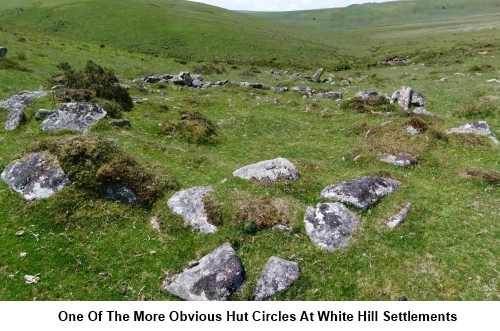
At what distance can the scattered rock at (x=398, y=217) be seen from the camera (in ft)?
43.8

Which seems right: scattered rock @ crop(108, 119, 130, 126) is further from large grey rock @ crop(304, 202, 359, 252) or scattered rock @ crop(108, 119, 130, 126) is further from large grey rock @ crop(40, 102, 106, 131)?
large grey rock @ crop(304, 202, 359, 252)

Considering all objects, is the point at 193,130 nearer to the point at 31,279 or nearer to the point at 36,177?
the point at 36,177

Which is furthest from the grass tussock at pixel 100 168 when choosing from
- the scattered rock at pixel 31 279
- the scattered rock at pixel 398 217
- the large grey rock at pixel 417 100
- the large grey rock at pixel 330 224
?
the large grey rock at pixel 417 100

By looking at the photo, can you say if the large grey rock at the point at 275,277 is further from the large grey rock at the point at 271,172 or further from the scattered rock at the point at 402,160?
the scattered rock at the point at 402,160

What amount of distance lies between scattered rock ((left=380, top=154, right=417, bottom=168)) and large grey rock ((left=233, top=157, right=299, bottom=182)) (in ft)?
21.8

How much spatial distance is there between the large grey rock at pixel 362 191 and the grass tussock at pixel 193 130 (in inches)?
456

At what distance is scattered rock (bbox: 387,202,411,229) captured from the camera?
525 inches

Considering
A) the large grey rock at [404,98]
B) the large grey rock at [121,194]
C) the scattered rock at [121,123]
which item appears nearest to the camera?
the large grey rock at [121,194]

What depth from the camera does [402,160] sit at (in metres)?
18.8

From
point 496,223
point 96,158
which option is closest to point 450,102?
point 496,223

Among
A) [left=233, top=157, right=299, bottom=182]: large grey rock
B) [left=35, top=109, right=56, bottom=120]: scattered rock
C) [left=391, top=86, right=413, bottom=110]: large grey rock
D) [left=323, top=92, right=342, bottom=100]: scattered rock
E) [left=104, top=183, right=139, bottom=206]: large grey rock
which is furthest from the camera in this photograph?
[left=323, top=92, right=342, bottom=100]: scattered rock

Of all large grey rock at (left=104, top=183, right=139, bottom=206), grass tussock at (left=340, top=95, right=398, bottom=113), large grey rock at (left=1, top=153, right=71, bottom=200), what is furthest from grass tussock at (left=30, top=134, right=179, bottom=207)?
grass tussock at (left=340, top=95, right=398, bottom=113)
